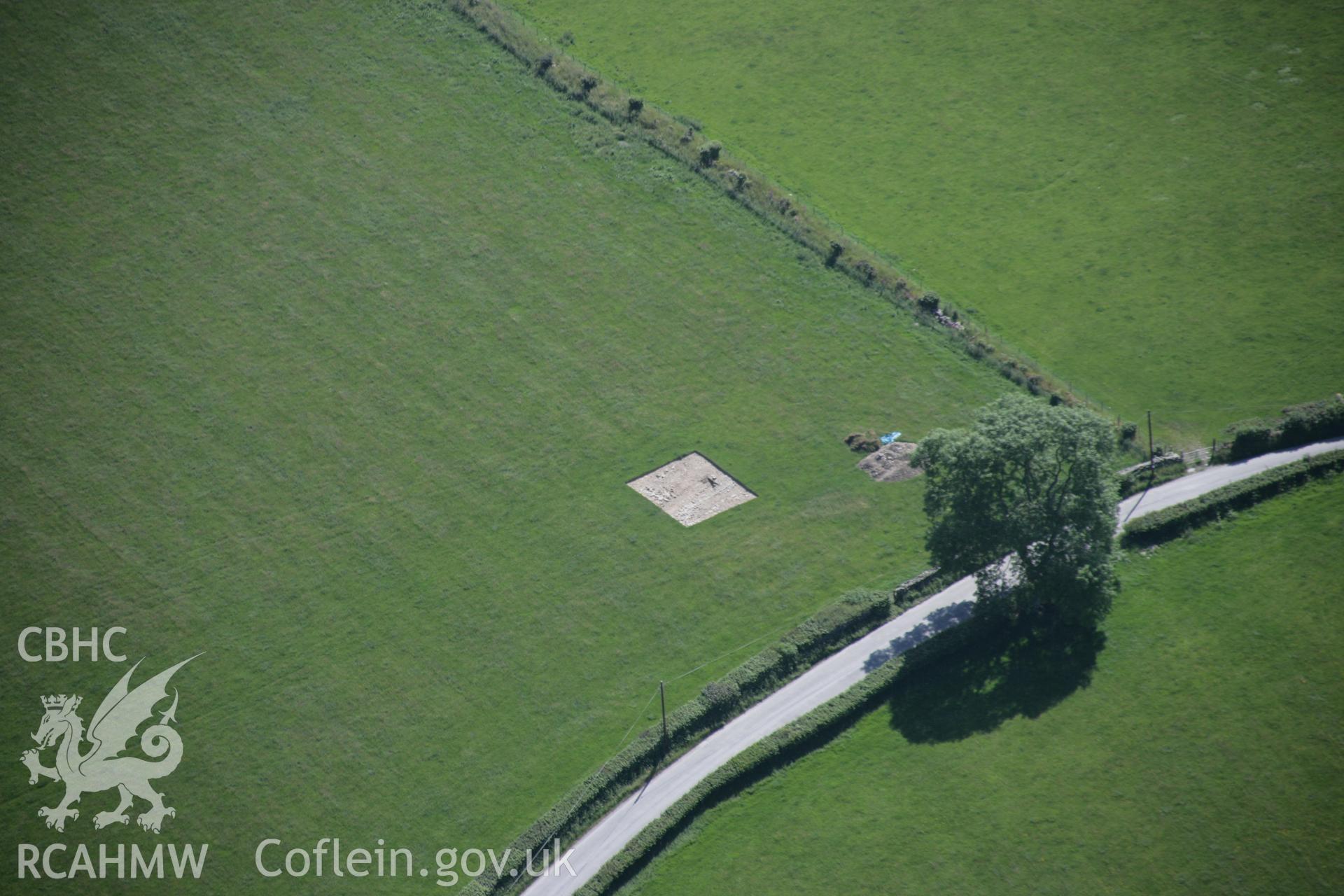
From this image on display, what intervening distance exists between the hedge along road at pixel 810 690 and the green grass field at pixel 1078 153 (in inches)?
164

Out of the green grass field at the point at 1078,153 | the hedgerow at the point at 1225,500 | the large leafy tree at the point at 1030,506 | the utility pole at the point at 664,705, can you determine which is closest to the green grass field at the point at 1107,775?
the hedgerow at the point at 1225,500

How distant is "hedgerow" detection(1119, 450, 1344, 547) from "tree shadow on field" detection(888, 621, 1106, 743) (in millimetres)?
7790

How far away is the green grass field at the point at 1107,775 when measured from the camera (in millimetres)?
60625

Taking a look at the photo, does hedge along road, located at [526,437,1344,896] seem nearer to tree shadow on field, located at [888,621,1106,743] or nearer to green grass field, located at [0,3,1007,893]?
tree shadow on field, located at [888,621,1106,743]

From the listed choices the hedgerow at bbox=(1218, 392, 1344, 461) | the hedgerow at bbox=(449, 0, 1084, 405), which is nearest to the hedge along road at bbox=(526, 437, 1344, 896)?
the hedgerow at bbox=(1218, 392, 1344, 461)

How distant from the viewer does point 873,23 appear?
4498 inches

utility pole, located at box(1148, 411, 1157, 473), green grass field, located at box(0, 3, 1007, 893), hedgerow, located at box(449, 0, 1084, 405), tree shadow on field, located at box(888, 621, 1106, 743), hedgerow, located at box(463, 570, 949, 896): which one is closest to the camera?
hedgerow, located at box(463, 570, 949, 896)

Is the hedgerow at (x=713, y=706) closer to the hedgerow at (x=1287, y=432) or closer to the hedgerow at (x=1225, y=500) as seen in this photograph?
the hedgerow at (x=1225, y=500)

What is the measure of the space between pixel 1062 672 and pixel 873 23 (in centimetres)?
6715

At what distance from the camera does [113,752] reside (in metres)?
67.1

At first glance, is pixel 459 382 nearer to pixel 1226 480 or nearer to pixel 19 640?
pixel 19 640

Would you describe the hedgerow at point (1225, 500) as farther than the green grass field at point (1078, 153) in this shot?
No

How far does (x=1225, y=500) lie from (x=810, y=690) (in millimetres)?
27415

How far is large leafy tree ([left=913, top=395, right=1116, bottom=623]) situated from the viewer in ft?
223
